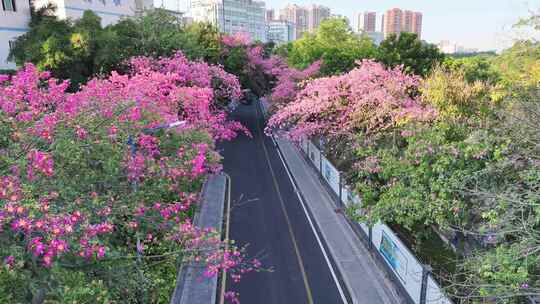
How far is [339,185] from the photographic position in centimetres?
1959

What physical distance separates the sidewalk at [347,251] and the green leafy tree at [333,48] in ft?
36.2

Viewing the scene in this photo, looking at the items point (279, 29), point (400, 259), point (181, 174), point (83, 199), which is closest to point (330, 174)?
point (400, 259)

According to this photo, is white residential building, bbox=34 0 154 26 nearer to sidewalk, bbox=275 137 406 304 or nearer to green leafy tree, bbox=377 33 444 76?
green leafy tree, bbox=377 33 444 76

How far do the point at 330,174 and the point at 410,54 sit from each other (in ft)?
48.7

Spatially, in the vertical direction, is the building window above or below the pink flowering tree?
above

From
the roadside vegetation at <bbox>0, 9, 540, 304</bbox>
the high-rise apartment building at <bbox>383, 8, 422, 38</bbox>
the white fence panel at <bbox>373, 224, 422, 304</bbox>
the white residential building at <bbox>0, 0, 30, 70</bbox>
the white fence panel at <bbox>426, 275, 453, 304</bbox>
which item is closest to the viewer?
the roadside vegetation at <bbox>0, 9, 540, 304</bbox>

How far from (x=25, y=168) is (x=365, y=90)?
15.0 metres

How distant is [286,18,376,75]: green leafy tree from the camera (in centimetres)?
3203

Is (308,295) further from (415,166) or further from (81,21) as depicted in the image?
(81,21)

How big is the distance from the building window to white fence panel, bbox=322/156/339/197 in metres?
23.3

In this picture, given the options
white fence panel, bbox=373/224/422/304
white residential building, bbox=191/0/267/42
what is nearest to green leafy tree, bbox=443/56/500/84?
white fence panel, bbox=373/224/422/304

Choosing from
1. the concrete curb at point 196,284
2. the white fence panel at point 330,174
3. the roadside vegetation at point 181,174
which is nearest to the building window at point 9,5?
the roadside vegetation at point 181,174

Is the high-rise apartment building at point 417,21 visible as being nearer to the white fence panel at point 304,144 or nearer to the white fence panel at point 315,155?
the white fence panel at point 304,144

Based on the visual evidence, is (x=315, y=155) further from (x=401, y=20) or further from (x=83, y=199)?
(x=401, y=20)
